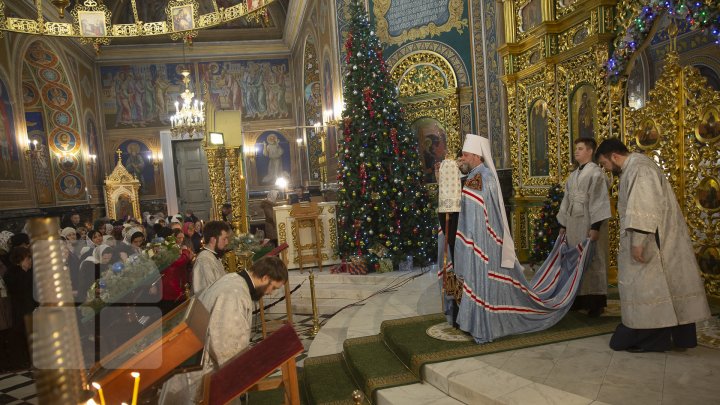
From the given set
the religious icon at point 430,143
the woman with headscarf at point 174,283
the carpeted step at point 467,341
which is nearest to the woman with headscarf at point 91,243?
the woman with headscarf at point 174,283

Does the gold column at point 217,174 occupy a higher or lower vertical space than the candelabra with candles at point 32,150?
lower

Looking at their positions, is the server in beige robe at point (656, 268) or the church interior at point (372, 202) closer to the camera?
the church interior at point (372, 202)

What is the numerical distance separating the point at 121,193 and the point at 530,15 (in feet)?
55.1

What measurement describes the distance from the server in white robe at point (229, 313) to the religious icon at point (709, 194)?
14.4 feet

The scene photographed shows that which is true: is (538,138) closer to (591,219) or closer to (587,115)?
(587,115)

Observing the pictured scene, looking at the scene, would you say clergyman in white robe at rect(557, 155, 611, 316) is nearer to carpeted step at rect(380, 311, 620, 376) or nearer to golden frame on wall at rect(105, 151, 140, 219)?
carpeted step at rect(380, 311, 620, 376)

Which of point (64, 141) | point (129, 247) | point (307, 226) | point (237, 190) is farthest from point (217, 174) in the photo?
point (64, 141)

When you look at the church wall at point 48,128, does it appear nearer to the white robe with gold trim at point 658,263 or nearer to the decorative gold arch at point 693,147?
the white robe with gold trim at point 658,263

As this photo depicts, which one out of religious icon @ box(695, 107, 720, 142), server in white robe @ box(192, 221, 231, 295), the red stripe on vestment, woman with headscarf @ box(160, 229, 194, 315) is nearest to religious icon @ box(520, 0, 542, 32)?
religious icon @ box(695, 107, 720, 142)

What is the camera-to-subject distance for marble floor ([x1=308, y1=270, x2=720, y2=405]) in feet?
9.94

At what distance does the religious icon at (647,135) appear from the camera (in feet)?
17.0

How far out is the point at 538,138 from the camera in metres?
7.68

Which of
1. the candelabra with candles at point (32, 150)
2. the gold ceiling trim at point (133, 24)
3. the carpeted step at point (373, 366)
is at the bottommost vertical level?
the carpeted step at point (373, 366)

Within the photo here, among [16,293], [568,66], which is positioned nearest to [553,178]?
[568,66]
